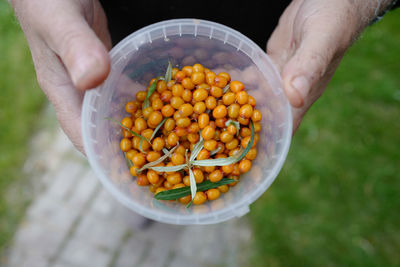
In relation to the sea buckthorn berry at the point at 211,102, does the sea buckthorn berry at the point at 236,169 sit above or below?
below

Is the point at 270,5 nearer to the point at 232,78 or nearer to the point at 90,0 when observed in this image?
the point at 232,78

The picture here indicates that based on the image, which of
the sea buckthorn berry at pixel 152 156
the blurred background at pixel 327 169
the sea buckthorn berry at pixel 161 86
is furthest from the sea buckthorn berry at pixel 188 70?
the blurred background at pixel 327 169

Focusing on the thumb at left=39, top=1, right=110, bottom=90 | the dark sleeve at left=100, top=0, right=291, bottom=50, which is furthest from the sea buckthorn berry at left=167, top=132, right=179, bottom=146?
the dark sleeve at left=100, top=0, right=291, bottom=50

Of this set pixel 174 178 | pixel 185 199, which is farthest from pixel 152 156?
pixel 185 199

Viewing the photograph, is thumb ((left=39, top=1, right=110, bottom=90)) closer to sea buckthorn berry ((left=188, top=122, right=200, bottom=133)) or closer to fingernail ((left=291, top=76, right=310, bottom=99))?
sea buckthorn berry ((left=188, top=122, right=200, bottom=133))

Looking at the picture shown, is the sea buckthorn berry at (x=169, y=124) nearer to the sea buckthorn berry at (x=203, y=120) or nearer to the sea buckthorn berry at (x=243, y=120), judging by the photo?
the sea buckthorn berry at (x=203, y=120)

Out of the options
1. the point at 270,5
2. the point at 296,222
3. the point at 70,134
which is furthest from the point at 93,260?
the point at 270,5
